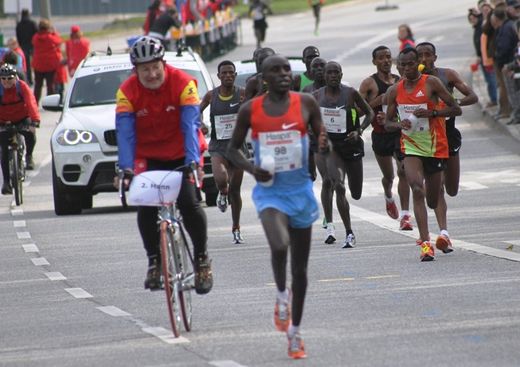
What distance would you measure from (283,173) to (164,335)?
5.16 feet

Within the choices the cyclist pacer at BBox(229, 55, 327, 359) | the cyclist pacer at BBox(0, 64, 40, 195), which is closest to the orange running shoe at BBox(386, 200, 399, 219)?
the cyclist pacer at BBox(0, 64, 40, 195)

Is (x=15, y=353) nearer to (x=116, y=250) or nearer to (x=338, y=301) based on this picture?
(x=338, y=301)

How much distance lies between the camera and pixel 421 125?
50.7 feet

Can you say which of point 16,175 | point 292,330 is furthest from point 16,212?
point 292,330

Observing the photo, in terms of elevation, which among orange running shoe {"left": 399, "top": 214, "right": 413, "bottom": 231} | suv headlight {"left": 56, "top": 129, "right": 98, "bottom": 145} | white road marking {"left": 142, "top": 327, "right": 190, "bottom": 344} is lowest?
orange running shoe {"left": 399, "top": 214, "right": 413, "bottom": 231}

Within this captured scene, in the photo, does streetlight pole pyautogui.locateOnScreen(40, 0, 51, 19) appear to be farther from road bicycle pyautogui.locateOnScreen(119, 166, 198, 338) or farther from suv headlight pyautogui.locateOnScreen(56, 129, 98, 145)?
road bicycle pyautogui.locateOnScreen(119, 166, 198, 338)

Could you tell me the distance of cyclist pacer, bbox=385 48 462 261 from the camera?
15281 mm

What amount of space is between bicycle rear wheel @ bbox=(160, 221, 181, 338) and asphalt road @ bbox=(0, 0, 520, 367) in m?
0.14

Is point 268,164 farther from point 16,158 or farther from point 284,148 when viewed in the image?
point 16,158

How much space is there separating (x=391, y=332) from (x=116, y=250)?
6.85 m

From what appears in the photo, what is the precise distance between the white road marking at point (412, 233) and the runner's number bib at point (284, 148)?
200 inches

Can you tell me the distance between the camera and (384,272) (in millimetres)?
14430

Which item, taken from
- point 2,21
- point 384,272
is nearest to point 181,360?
point 384,272

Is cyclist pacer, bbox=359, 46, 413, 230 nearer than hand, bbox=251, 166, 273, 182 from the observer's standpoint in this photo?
No
